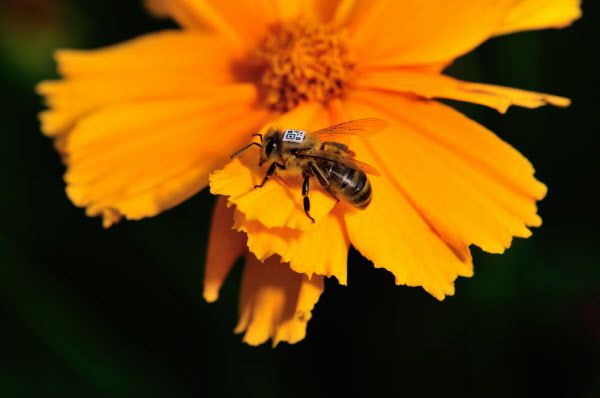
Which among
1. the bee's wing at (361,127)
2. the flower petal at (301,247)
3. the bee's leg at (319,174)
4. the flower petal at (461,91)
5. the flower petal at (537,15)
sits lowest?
the flower petal at (301,247)

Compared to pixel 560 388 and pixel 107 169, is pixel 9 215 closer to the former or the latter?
pixel 107 169

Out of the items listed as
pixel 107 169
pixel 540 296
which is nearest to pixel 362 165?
pixel 107 169

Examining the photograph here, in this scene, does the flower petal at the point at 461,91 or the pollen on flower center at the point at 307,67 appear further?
the pollen on flower center at the point at 307,67

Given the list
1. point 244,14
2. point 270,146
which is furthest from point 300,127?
point 244,14

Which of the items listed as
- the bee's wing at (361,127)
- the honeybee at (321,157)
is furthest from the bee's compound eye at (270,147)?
the bee's wing at (361,127)

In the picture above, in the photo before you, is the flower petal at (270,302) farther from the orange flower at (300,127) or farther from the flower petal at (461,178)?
the flower petal at (461,178)

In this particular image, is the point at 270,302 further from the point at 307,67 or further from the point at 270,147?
the point at 307,67

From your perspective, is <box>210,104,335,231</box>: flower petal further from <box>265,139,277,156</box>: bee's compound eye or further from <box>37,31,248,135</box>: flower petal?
<box>37,31,248,135</box>: flower petal
